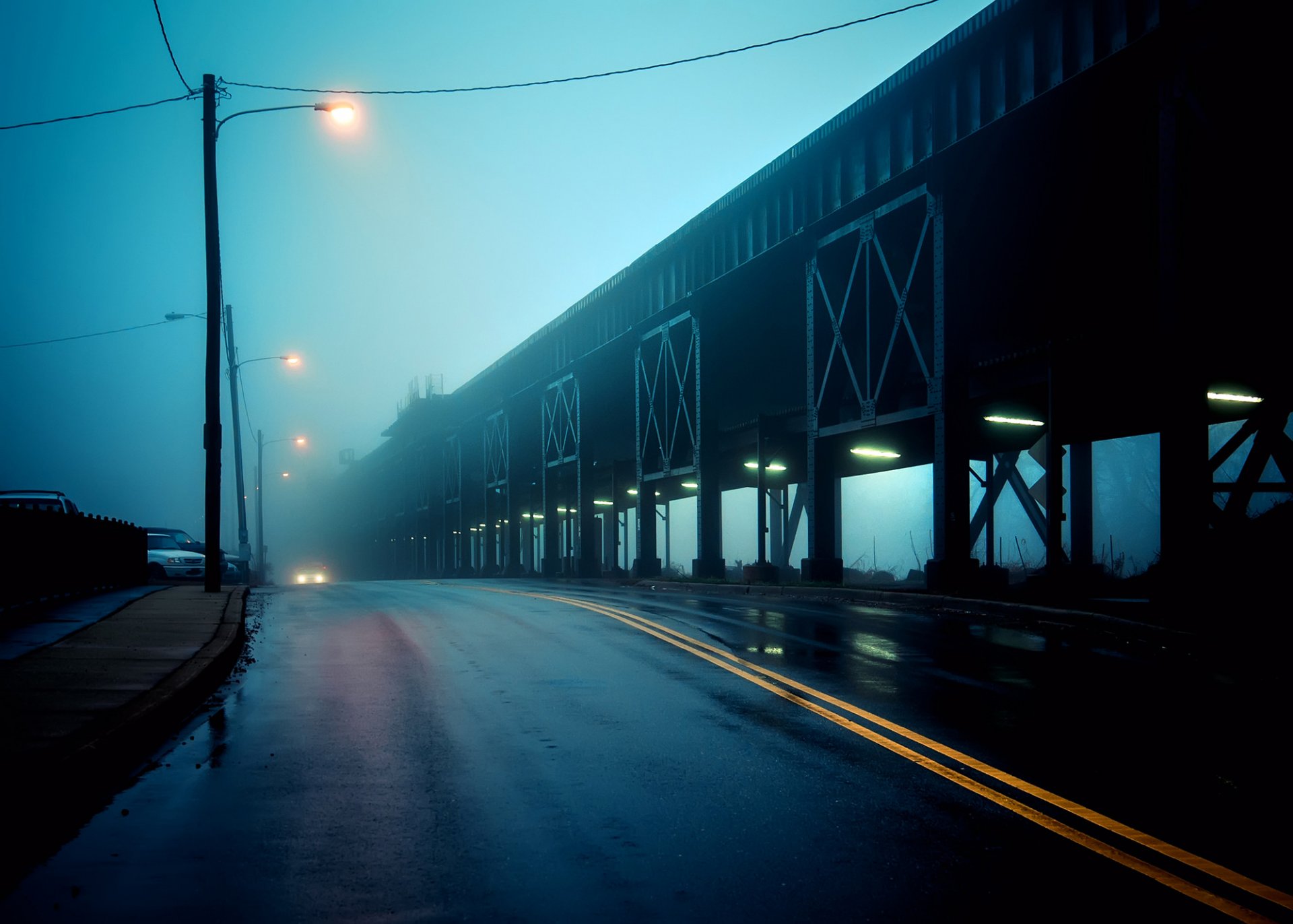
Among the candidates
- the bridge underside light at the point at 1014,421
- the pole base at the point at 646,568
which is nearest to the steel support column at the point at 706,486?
the pole base at the point at 646,568

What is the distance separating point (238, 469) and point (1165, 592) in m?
36.0

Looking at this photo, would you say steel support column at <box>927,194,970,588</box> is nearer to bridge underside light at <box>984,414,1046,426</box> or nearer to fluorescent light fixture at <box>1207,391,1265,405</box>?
fluorescent light fixture at <box>1207,391,1265,405</box>

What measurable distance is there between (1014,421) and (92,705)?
24557mm

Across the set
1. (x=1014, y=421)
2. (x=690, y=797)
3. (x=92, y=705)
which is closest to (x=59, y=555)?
(x=92, y=705)

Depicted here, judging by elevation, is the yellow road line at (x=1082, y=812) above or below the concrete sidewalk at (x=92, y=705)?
below

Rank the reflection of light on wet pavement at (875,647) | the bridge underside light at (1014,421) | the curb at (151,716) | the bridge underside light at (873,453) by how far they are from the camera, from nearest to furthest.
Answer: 1. the curb at (151,716)
2. the reflection of light on wet pavement at (875,647)
3. the bridge underside light at (1014,421)
4. the bridge underside light at (873,453)

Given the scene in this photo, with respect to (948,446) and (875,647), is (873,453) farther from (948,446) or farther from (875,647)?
(875,647)

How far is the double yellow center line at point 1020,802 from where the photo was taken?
14.5 ft

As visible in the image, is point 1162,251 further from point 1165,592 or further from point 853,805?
point 853,805

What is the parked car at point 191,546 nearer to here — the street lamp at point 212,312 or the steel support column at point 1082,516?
the street lamp at point 212,312

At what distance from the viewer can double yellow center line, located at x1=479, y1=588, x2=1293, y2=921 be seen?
4418 mm

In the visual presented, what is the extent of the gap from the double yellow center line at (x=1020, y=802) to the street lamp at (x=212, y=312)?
15.3 metres

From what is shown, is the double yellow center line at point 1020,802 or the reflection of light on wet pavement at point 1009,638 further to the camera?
the reflection of light on wet pavement at point 1009,638

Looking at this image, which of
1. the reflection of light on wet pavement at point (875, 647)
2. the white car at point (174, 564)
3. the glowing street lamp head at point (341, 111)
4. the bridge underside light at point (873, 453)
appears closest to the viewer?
the reflection of light on wet pavement at point (875, 647)
